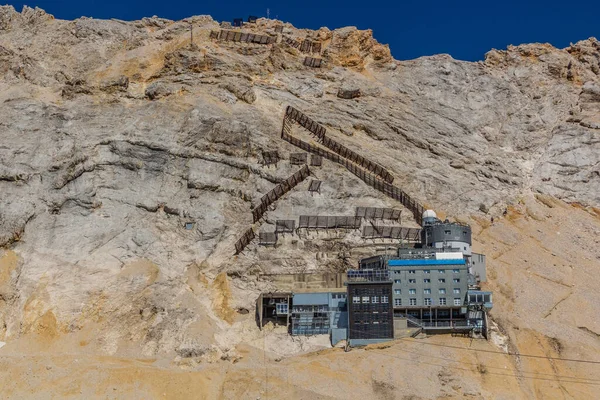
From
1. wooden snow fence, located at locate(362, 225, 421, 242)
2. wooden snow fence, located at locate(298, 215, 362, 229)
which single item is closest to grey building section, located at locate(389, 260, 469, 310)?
wooden snow fence, located at locate(362, 225, 421, 242)

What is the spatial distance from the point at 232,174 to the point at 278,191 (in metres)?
5.64

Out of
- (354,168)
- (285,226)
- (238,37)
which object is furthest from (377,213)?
(238,37)

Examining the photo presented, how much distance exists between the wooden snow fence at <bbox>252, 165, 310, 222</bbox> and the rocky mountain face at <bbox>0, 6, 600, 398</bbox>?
97 centimetres

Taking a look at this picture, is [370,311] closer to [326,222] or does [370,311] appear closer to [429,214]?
[326,222]

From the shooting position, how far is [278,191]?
227 feet

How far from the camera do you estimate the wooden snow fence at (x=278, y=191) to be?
2655 inches

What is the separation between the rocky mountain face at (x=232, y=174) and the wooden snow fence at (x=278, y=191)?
969 millimetres

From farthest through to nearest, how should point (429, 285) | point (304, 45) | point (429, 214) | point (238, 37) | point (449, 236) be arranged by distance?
1. point (304, 45)
2. point (238, 37)
3. point (429, 214)
4. point (449, 236)
5. point (429, 285)

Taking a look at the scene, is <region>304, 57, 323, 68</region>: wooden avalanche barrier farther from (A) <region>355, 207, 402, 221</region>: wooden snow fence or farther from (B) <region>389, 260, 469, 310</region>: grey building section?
(B) <region>389, 260, 469, 310</region>: grey building section

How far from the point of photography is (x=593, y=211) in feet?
261

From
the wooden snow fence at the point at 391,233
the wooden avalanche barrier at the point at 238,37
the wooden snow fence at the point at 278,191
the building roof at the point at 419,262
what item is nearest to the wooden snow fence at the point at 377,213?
the wooden snow fence at the point at 391,233

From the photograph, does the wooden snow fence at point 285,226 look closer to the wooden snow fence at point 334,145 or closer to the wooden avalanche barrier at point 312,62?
the wooden snow fence at point 334,145

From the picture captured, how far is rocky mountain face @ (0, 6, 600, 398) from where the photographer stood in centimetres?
5688

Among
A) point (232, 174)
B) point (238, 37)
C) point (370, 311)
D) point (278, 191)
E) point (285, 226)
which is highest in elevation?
point (238, 37)
